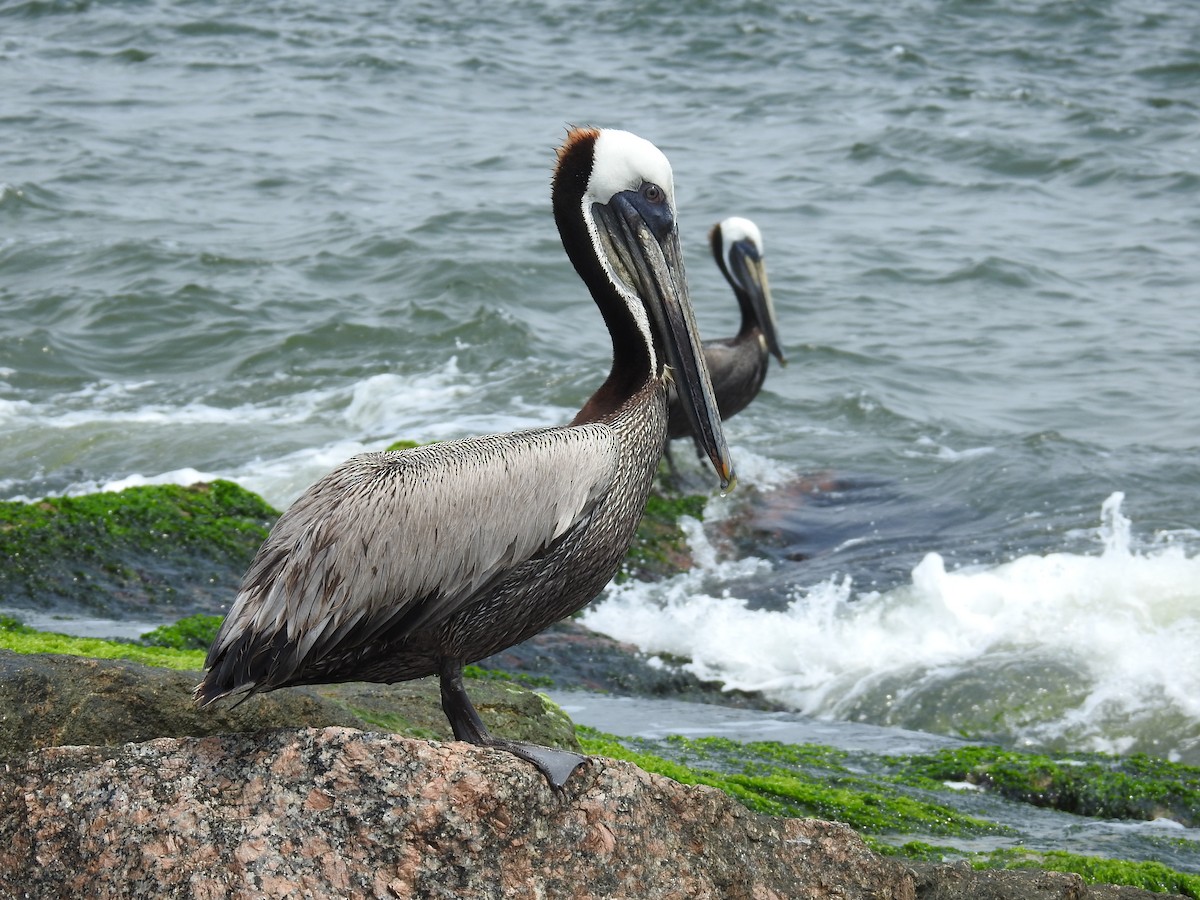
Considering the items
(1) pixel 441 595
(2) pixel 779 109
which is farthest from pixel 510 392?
(2) pixel 779 109

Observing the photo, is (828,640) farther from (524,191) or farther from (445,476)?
(524,191)

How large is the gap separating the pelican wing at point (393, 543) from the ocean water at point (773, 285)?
4.81m

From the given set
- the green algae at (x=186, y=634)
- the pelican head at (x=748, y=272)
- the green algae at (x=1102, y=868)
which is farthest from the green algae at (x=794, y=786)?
the pelican head at (x=748, y=272)

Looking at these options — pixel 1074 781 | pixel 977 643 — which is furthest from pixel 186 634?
pixel 977 643

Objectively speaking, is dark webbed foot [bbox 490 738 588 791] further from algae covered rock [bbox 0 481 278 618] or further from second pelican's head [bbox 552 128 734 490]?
algae covered rock [bbox 0 481 278 618]

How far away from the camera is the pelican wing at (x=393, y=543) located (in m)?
3.87

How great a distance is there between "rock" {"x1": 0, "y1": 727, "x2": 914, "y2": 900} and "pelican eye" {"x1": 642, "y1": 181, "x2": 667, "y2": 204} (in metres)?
1.98

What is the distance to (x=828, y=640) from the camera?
9328 millimetres

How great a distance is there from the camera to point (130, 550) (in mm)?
8492

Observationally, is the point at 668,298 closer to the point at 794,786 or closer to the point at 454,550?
the point at 454,550

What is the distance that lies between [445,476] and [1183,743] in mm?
5463

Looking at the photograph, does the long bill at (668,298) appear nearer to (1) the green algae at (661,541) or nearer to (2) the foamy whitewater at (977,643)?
(2) the foamy whitewater at (977,643)

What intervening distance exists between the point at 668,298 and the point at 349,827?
7.29 feet

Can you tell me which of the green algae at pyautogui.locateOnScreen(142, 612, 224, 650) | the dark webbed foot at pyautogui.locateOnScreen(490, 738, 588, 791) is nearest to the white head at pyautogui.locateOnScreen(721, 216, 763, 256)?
the green algae at pyautogui.locateOnScreen(142, 612, 224, 650)
